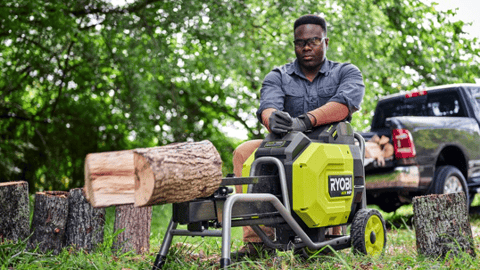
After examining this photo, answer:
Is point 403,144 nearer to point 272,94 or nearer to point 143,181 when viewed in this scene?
point 272,94

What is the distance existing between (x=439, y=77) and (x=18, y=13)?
337 inches

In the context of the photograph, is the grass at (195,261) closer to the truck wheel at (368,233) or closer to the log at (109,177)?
the truck wheel at (368,233)

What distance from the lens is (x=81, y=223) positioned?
4.42 m

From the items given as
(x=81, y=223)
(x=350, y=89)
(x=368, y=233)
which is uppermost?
(x=350, y=89)

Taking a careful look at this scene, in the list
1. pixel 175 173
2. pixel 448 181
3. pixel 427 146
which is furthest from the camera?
pixel 448 181

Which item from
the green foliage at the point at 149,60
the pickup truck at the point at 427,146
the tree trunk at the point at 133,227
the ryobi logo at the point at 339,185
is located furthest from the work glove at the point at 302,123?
the green foliage at the point at 149,60

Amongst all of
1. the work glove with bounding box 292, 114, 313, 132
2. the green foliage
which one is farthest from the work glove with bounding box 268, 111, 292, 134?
the green foliage

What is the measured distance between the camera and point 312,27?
13.2 feet

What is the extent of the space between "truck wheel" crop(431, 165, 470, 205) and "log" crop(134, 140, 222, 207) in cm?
444

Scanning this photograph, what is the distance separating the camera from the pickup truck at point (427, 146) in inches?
249

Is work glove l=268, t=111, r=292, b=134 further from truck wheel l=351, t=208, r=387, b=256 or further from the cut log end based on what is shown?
the cut log end

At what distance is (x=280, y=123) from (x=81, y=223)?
6.15 ft

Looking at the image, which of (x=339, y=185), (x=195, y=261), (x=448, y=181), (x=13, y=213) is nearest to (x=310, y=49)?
(x=339, y=185)

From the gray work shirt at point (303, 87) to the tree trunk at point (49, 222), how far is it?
174 cm
